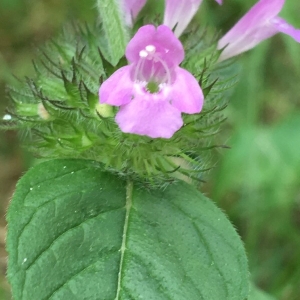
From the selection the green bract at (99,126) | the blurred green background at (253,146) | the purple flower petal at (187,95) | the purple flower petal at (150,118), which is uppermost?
the purple flower petal at (187,95)

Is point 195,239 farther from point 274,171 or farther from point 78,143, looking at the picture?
point 274,171

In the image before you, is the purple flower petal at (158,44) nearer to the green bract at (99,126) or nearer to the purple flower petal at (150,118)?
the green bract at (99,126)

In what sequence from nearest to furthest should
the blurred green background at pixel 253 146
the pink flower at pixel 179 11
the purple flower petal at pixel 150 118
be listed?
the purple flower petal at pixel 150 118, the pink flower at pixel 179 11, the blurred green background at pixel 253 146

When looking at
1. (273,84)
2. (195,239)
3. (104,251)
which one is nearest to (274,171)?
(273,84)

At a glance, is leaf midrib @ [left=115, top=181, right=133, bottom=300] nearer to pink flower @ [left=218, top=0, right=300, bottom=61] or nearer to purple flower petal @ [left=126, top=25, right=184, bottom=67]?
purple flower petal @ [left=126, top=25, right=184, bottom=67]

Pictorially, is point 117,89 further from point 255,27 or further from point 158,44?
point 255,27

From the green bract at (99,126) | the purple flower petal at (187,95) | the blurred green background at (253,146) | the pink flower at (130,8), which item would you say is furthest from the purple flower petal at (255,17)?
the blurred green background at (253,146)

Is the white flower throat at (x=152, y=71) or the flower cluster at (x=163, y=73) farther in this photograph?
the white flower throat at (x=152, y=71)

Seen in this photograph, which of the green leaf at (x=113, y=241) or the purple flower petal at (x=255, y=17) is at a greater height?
the purple flower petal at (x=255, y=17)
